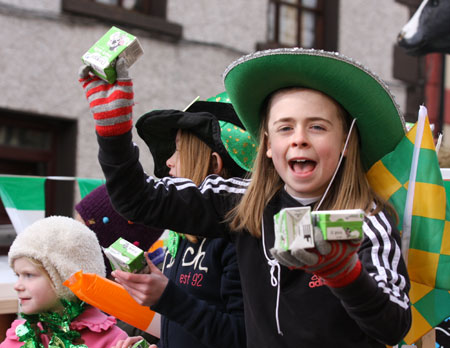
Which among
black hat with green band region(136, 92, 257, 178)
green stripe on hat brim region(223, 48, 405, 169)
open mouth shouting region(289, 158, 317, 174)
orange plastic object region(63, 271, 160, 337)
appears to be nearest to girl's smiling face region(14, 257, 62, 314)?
orange plastic object region(63, 271, 160, 337)

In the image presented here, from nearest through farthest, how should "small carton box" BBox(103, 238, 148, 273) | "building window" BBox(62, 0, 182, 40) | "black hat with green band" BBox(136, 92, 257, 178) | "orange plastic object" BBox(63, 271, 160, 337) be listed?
"small carton box" BBox(103, 238, 148, 273)
"orange plastic object" BBox(63, 271, 160, 337)
"black hat with green band" BBox(136, 92, 257, 178)
"building window" BBox(62, 0, 182, 40)

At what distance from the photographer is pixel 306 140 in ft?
5.35

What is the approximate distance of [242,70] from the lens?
1825 mm

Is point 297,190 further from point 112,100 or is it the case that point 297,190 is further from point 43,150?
point 43,150

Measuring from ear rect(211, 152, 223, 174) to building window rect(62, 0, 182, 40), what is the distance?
493 centimetres

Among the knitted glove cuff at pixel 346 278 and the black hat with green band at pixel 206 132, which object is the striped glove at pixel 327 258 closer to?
the knitted glove cuff at pixel 346 278

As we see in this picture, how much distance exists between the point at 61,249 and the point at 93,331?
348 mm

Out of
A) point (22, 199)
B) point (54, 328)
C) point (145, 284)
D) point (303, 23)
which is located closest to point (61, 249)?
point (54, 328)

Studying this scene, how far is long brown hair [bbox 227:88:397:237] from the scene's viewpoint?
170 cm

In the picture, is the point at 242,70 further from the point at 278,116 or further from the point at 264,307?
the point at 264,307

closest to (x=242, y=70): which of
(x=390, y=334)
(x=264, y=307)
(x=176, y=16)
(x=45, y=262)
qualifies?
(x=264, y=307)

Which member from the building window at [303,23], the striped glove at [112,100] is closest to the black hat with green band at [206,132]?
the striped glove at [112,100]

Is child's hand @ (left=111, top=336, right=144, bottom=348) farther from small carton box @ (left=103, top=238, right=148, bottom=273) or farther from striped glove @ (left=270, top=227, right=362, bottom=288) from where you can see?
striped glove @ (left=270, top=227, right=362, bottom=288)

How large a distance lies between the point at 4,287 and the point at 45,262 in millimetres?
337
